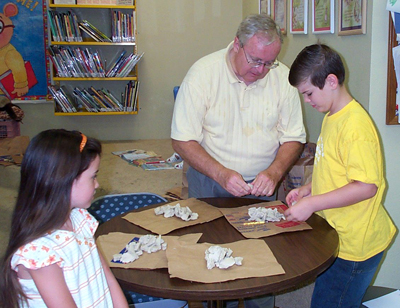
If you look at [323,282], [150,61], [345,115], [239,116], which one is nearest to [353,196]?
[345,115]

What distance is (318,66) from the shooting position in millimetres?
1496

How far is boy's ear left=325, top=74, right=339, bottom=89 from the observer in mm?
1492

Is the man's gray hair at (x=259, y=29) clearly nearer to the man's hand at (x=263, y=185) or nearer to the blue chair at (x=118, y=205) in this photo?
the man's hand at (x=263, y=185)

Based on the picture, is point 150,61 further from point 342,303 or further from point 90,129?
point 342,303

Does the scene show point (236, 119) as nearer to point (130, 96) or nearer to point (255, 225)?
point (255, 225)

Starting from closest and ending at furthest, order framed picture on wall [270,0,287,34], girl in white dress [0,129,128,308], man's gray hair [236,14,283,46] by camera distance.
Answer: girl in white dress [0,129,128,308] < man's gray hair [236,14,283,46] < framed picture on wall [270,0,287,34]

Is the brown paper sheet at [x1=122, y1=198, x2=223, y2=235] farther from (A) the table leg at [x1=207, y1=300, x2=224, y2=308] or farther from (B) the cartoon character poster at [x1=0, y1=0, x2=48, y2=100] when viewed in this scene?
(B) the cartoon character poster at [x1=0, y1=0, x2=48, y2=100]

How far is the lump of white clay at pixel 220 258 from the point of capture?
1198 mm

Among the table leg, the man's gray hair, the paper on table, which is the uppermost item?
the man's gray hair

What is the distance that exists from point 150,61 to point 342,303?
4551 millimetres

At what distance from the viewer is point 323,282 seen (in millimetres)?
1592

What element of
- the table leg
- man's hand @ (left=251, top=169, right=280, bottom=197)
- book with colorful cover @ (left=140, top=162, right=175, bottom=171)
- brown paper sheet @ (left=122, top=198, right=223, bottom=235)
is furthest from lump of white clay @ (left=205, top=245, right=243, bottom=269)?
book with colorful cover @ (left=140, top=162, right=175, bottom=171)

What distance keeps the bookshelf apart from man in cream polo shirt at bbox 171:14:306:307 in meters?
3.55

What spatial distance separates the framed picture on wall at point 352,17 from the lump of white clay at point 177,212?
1.24 metres
